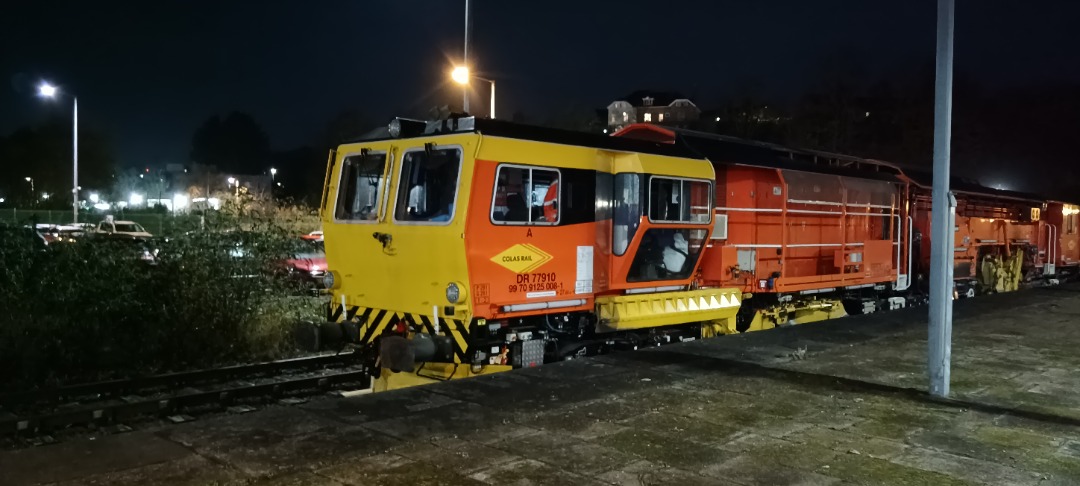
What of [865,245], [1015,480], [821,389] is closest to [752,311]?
[865,245]

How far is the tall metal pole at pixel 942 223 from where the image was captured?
698 centimetres

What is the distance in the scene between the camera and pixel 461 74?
1869cm

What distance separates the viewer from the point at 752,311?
11992 millimetres

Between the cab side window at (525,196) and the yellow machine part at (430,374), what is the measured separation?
1.70 m

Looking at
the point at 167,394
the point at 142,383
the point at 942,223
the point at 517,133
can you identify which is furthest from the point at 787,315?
the point at 142,383

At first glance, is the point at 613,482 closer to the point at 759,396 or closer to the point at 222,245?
the point at 759,396

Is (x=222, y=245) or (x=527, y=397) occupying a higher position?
(x=222, y=245)

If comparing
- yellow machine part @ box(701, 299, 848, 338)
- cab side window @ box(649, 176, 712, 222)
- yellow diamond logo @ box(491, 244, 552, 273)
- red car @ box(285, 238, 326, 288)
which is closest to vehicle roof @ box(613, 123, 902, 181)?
cab side window @ box(649, 176, 712, 222)

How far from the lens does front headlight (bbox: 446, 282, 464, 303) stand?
7.70 m

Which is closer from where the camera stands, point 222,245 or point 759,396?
point 759,396

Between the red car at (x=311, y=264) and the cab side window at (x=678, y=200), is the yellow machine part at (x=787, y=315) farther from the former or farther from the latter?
the red car at (x=311, y=264)

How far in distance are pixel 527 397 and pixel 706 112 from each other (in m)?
61.3

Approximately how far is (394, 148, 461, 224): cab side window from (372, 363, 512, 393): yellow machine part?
1.69 m

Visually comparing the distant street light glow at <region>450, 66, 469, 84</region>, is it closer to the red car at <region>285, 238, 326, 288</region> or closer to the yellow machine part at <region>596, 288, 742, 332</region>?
the red car at <region>285, 238, 326, 288</region>
